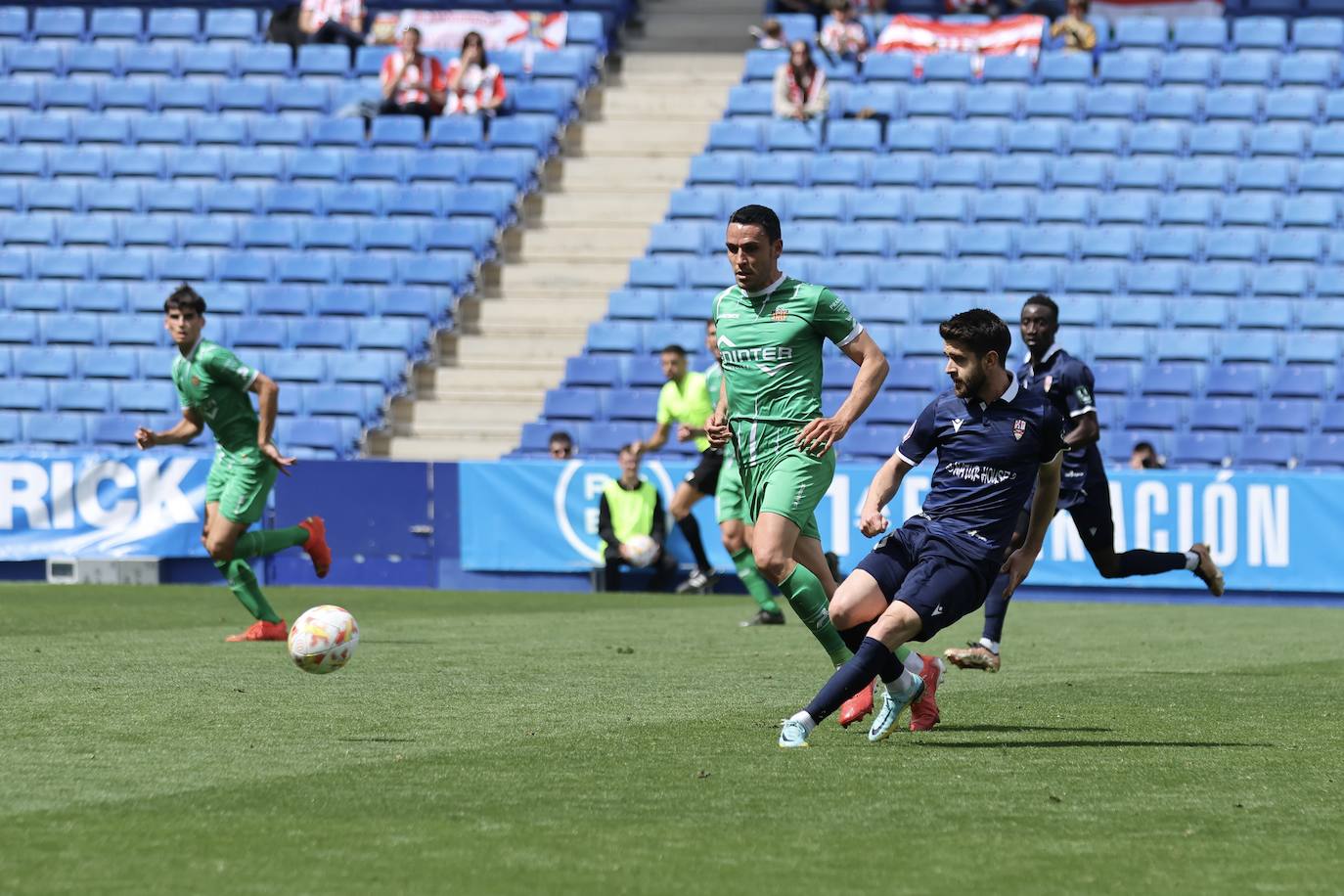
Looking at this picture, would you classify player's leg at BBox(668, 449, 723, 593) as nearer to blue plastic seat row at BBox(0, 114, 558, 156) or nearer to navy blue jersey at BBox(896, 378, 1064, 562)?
navy blue jersey at BBox(896, 378, 1064, 562)

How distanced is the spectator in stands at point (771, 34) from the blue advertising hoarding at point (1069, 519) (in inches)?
340

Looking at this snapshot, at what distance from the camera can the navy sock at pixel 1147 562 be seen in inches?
499

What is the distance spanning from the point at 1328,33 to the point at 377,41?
41.5ft

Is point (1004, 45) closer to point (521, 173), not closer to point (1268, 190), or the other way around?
point (1268, 190)

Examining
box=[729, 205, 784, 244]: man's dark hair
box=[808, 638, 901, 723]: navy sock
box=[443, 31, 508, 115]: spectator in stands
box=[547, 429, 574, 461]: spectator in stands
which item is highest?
box=[443, 31, 508, 115]: spectator in stands

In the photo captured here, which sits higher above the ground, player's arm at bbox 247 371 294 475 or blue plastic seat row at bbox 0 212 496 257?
blue plastic seat row at bbox 0 212 496 257

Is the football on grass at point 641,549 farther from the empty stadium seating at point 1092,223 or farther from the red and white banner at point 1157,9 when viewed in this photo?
the red and white banner at point 1157,9

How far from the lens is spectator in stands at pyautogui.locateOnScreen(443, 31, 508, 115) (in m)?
26.0

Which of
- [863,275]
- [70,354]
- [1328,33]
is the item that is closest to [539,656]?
[863,275]

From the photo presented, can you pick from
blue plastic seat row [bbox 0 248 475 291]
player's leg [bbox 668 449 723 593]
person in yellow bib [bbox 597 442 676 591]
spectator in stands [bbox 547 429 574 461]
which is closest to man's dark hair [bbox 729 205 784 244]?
player's leg [bbox 668 449 723 593]

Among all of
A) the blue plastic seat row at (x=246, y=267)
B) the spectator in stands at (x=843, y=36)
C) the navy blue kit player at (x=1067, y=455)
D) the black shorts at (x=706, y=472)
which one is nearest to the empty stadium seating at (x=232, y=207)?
the blue plastic seat row at (x=246, y=267)

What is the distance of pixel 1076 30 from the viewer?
2547cm

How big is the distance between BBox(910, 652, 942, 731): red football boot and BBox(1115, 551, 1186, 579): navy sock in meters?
4.45

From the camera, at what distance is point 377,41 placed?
93.9 ft
